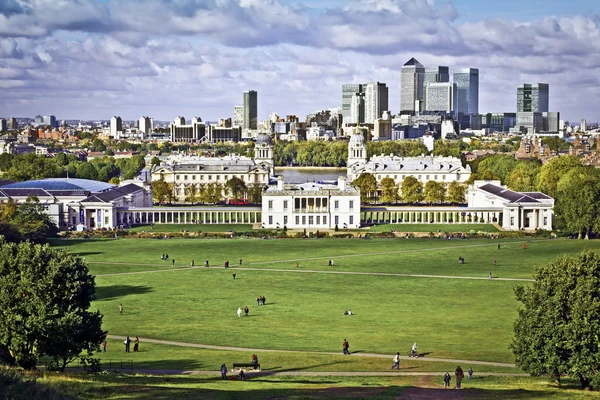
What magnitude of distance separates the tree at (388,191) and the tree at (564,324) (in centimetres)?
10271

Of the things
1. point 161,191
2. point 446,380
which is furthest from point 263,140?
point 446,380

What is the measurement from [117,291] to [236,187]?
7791 cm

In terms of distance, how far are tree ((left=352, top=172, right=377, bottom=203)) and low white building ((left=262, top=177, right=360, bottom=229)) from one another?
2374cm

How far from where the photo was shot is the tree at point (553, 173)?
5482 inches

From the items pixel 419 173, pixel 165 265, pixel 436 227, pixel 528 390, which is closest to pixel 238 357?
pixel 528 390

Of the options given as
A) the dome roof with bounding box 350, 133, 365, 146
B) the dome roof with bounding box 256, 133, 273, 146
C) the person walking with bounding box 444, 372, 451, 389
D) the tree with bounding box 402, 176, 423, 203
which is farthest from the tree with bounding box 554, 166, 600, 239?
the dome roof with bounding box 256, 133, 273, 146

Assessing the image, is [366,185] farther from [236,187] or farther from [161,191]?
[161,191]

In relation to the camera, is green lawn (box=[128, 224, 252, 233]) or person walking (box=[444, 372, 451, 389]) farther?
green lawn (box=[128, 224, 252, 233])

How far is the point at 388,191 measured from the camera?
14738 cm

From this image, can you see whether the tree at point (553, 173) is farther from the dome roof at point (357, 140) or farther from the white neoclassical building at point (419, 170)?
the dome roof at point (357, 140)

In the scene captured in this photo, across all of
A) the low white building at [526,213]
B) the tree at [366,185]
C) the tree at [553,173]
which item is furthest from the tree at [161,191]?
the tree at [553,173]

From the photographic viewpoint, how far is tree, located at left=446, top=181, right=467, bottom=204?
145 meters

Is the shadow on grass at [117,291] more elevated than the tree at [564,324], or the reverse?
the tree at [564,324]

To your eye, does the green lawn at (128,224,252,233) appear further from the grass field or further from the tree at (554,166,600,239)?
the tree at (554,166,600,239)
